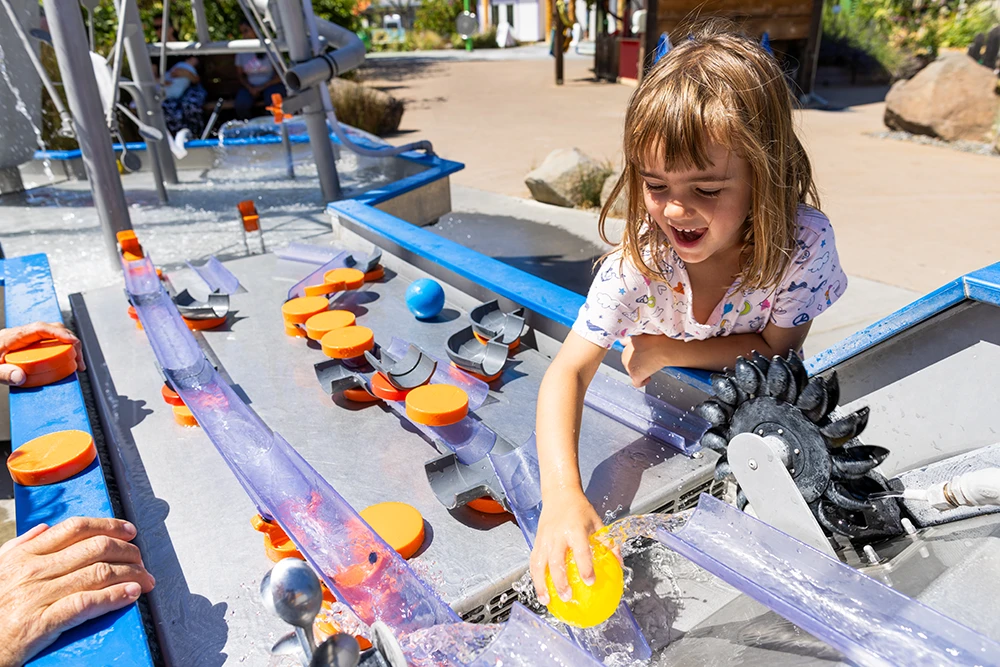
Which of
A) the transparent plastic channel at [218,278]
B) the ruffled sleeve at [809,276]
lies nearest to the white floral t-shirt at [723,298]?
the ruffled sleeve at [809,276]

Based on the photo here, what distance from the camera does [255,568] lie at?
4.42ft

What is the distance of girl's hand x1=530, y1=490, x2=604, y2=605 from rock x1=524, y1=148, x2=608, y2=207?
16.5ft

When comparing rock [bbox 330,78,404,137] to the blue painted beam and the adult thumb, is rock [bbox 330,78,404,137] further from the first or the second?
the adult thumb

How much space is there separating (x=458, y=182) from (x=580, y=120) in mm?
3972

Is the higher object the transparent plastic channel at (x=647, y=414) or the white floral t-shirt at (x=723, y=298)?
the white floral t-shirt at (x=723, y=298)

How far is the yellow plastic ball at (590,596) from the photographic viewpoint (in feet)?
3.35

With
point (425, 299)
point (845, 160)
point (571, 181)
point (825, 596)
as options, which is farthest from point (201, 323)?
point (845, 160)

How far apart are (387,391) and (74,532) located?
32.0 inches

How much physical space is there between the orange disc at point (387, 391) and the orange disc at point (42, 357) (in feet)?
2.75

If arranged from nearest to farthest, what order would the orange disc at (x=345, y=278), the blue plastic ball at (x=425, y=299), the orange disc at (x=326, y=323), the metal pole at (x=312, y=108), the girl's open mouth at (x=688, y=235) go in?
1. the girl's open mouth at (x=688, y=235)
2. the orange disc at (x=326, y=323)
3. the blue plastic ball at (x=425, y=299)
4. the orange disc at (x=345, y=278)
5. the metal pole at (x=312, y=108)

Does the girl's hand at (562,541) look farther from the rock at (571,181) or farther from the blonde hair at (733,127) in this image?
the rock at (571,181)

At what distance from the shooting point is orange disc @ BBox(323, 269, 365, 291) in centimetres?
250

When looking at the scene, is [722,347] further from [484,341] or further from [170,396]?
[170,396]

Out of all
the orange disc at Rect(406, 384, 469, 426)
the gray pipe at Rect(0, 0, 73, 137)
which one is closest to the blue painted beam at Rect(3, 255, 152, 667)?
the orange disc at Rect(406, 384, 469, 426)
